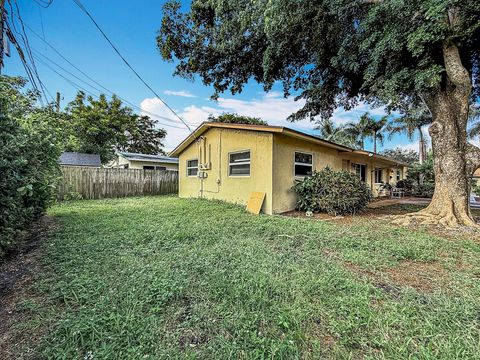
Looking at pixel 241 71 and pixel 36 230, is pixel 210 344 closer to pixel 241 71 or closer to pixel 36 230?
pixel 36 230

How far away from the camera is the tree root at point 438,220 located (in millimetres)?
5703

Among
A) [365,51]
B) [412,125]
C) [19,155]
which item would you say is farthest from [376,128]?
[19,155]

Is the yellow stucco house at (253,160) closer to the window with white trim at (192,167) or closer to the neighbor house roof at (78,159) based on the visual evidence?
the window with white trim at (192,167)

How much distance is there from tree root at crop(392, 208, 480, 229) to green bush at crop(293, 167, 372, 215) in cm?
140

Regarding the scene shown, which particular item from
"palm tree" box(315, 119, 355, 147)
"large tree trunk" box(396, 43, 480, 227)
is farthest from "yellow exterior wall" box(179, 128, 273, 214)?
"palm tree" box(315, 119, 355, 147)

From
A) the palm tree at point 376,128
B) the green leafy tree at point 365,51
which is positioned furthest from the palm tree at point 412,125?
the green leafy tree at point 365,51

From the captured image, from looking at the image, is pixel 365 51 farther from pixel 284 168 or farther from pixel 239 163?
pixel 239 163

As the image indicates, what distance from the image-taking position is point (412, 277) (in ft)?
9.57

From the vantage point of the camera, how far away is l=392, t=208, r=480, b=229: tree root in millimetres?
5703

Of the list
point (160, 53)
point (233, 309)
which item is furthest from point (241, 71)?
point (233, 309)

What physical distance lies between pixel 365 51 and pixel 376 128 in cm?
1913

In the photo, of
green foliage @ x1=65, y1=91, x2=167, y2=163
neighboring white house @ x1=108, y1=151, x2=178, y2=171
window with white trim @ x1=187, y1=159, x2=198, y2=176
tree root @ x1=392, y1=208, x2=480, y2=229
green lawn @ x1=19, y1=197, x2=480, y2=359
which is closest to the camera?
green lawn @ x1=19, y1=197, x2=480, y2=359

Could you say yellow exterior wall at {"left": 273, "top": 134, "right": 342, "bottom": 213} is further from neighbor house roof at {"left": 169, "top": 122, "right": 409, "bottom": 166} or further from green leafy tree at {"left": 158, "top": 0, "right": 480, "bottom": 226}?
green leafy tree at {"left": 158, "top": 0, "right": 480, "bottom": 226}

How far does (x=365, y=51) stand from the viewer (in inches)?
254
